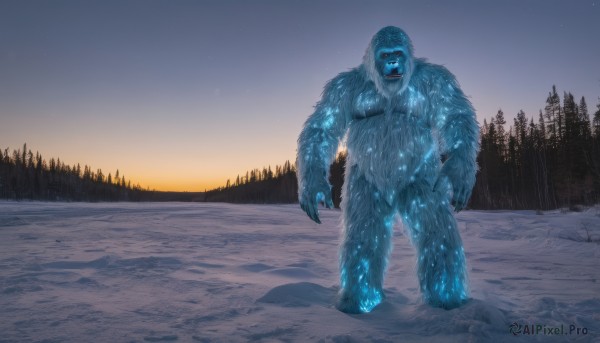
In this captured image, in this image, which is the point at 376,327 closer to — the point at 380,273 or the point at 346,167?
the point at 380,273

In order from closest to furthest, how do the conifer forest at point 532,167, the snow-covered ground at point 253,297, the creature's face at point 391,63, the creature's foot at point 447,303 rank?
the snow-covered ground at point 253,297, the creature's foot at point 447,303, the creature's face at point 391,63, the conifer forest at point 532,167

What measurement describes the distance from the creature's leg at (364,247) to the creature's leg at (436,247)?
18 centimetres

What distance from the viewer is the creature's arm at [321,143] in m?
2.39

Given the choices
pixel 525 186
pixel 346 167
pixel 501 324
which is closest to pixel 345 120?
pixel 346 167

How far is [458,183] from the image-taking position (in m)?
2.18

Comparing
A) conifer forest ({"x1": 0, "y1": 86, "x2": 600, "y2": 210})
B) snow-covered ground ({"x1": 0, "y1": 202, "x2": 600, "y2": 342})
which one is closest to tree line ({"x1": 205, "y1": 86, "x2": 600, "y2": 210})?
conifer forest ({"x1": 0, "y1": 86, "x2": 600, "y2": 210})

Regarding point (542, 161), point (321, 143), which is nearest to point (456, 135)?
point (321, 143)

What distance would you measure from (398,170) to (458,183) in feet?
1.29

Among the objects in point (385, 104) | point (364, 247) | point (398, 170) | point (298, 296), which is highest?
point (385, 104)

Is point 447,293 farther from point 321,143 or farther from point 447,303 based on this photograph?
point 321,143

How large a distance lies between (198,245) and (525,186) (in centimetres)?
4643

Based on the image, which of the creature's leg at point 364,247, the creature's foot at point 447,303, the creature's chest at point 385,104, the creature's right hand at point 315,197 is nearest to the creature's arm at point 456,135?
the creature's chest at point 385,104

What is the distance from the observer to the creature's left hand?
7.12 ft

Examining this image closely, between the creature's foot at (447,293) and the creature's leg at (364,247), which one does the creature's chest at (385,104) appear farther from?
the creature's foot at (447,293)
